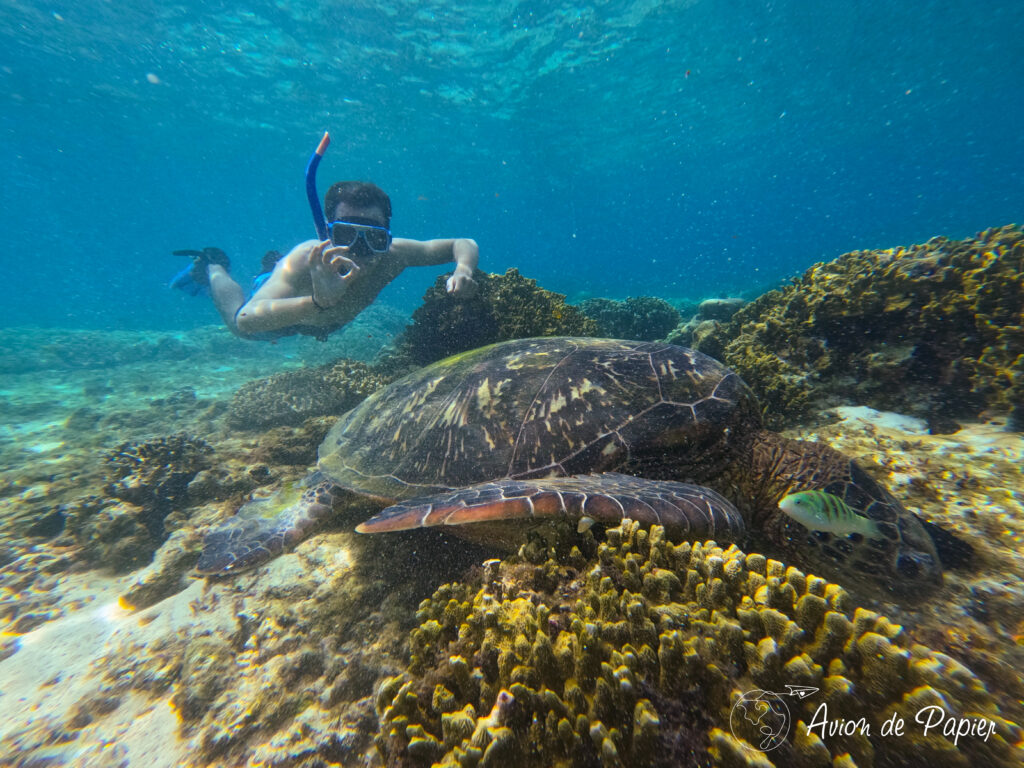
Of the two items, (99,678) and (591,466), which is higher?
(591,466)

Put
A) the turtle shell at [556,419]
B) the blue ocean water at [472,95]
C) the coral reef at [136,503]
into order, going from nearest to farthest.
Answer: the turtle shell at [556,419], the coral reef at [136,503], the blue ocean water at [472,95]

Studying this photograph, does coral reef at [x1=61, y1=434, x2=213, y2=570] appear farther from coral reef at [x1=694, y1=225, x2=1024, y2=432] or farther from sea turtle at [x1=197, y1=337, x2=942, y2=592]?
coral reef at [x1=694, y1=225, x2=1024, y2=432]

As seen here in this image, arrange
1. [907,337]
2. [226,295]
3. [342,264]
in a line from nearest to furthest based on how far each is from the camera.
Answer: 1. [907,337]
2. [342,264]
3. [226,295]

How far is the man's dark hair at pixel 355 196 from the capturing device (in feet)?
16.1

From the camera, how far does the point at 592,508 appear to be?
6.27ft

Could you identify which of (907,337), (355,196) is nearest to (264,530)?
(355,196)

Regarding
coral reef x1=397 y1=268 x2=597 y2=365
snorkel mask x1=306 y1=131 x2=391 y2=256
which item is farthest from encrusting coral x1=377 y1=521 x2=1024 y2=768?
snorkel mask x1=306 y1=131 x2=391 y2=256

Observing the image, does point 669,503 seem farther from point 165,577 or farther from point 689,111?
point 689,111

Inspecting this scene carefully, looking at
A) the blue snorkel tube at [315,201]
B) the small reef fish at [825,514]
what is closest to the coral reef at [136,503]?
the blue snorkel tube at [315,201]

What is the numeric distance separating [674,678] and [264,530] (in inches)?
141

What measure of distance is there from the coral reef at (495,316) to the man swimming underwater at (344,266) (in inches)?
29.2

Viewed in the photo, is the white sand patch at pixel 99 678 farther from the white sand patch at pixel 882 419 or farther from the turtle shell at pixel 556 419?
the white sand patch at pixel 882 419

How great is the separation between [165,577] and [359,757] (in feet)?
9.50

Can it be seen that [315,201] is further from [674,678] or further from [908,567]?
[908,567]
